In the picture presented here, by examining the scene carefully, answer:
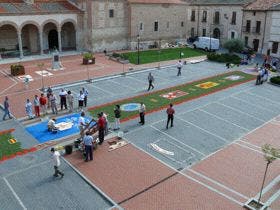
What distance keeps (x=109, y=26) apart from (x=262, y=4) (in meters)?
24.1

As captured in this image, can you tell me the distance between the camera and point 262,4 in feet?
161

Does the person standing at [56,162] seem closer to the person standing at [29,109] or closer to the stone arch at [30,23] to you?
the person standing at [29,109]

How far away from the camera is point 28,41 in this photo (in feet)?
151

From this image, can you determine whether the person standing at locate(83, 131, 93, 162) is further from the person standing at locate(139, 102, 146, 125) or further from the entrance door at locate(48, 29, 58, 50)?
the entrance door at locate(48, 29, 58, 50)

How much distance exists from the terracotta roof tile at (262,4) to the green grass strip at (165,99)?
19.0 m

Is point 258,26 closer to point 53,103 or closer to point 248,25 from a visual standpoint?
point 248,25

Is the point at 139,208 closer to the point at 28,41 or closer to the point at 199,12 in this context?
the point at 28,41

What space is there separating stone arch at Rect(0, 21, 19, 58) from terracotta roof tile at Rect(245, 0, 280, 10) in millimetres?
36075

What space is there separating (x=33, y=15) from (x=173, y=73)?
20726mm

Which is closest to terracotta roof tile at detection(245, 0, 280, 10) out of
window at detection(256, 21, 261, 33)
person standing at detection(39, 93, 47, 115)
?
window at detection(256, 21, 261, 33)

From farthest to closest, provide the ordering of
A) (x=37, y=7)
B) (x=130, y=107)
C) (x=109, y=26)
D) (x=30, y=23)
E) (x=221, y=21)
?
(x=221, y=21) → (x=109, y=26) → (x=37, y=7) → (x=30, y=23) → (x=130, y=107)

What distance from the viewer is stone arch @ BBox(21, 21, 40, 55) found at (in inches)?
1771

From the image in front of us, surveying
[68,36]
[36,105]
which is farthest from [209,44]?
[36,105]

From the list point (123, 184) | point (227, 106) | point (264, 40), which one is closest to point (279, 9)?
point (264, 40)
